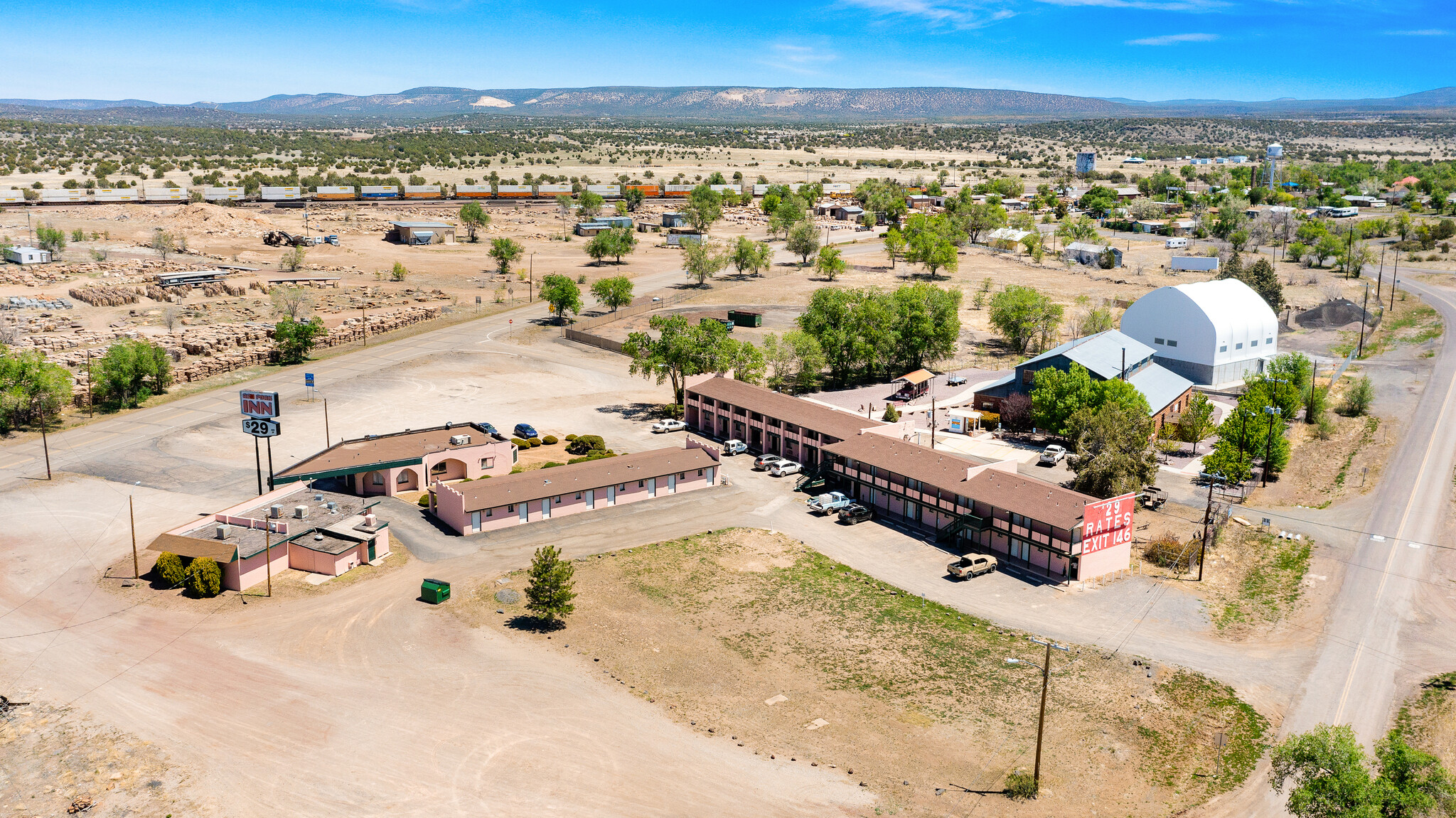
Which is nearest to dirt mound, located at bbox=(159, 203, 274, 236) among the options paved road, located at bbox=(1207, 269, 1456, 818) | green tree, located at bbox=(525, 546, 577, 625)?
green tree, located at bbox=(525, 546, 577, 625)

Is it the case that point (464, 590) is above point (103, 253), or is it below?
below

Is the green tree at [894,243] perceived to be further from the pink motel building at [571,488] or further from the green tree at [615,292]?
the pink motel building at [571,488]

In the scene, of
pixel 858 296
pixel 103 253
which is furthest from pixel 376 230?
pixel 858 296

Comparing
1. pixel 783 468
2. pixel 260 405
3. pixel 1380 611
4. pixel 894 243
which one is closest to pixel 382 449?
pixel 260 405

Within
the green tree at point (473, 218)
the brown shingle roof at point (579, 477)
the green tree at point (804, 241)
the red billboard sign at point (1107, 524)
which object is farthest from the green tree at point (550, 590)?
Result: the green tree at point (473, 218)

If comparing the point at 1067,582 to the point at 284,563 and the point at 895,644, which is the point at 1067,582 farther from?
the point at 284,563

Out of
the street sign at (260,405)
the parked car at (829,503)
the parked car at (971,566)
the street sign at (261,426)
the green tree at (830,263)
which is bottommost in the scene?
the parked car at (971,566)
